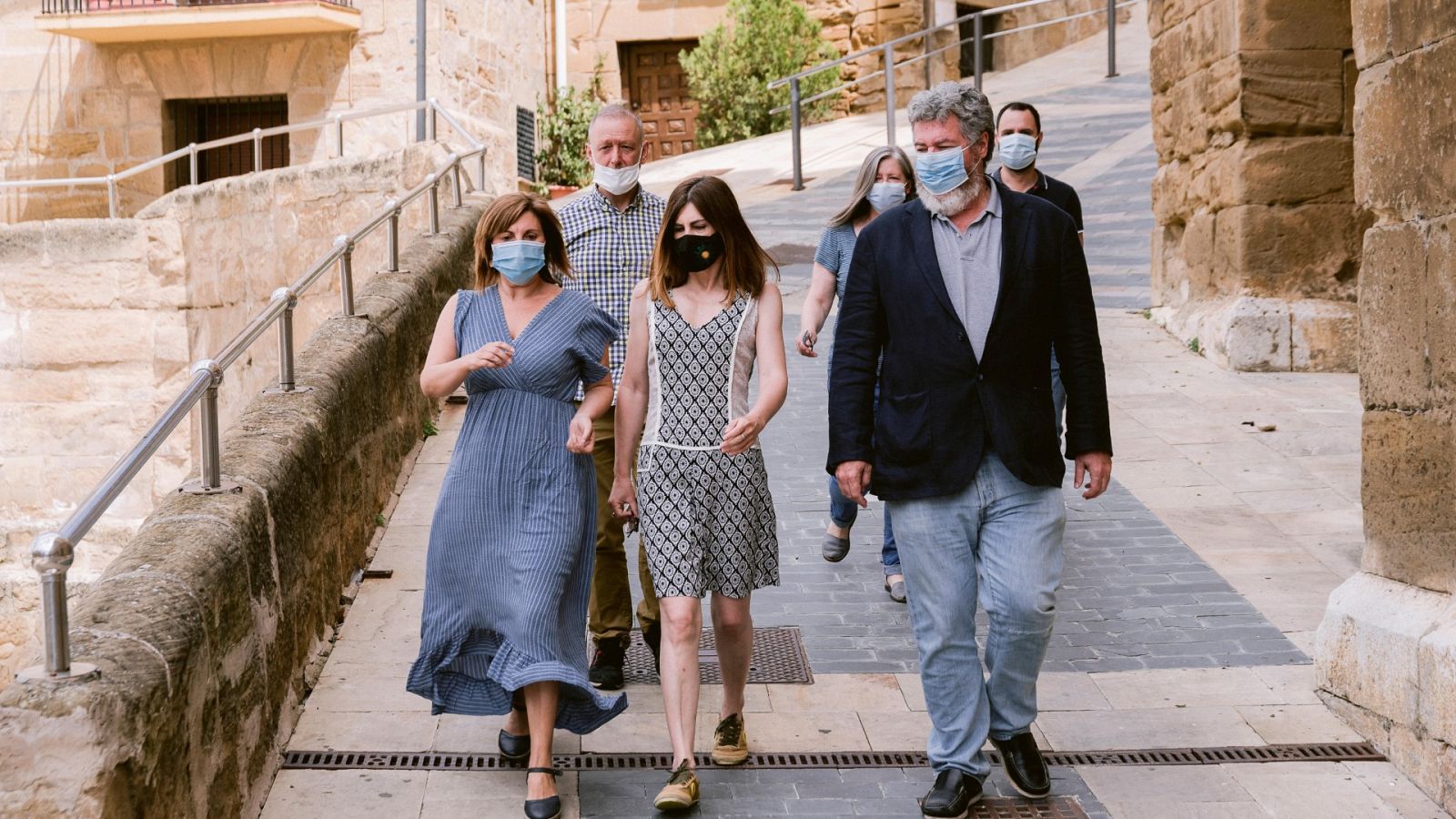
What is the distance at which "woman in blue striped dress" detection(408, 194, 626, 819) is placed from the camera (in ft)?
14.1

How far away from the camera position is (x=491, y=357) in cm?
431

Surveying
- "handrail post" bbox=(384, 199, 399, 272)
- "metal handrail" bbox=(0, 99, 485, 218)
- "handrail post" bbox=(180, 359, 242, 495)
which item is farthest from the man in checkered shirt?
"metal handrail" bbox=(0, 99, 485, 218)

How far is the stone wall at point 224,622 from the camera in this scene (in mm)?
3188

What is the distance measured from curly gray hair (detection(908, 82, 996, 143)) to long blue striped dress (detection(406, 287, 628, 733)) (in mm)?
1196

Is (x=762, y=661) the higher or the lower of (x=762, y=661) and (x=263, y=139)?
the lower

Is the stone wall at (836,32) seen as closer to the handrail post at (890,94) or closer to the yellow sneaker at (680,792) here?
the handrail post at (890,94)

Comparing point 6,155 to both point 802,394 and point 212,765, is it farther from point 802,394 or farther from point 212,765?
point 212,765

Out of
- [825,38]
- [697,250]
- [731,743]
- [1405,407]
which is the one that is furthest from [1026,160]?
[825,38]

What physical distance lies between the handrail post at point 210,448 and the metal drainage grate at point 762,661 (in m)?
1.52

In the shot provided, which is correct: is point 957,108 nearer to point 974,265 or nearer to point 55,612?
point 974,265

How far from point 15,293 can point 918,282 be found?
11.3 meters

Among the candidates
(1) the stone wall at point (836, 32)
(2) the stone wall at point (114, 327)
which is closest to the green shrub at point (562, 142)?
(1) the stone wall at point (836, 32)

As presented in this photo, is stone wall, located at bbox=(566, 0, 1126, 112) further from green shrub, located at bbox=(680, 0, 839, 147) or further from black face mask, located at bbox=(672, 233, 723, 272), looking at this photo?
black face mask, located at bbox=(672, 233, 723, 272)

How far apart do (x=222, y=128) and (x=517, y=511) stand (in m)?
16.9
